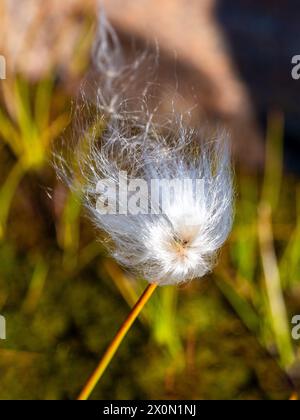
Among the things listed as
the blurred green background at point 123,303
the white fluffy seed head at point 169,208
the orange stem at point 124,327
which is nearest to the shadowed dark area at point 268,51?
the blurred green background at point 123,303

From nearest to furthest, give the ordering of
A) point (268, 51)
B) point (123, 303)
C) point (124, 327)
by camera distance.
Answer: point (124, 327)
point (123, 303)
point (268, 51)

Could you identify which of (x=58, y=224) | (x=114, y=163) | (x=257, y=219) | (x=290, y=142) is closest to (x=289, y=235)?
(x=257, y=219)

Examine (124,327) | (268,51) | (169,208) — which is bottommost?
(124,327)

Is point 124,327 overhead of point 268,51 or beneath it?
beneath

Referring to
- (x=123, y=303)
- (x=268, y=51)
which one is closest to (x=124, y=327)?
(x=123, y=303)

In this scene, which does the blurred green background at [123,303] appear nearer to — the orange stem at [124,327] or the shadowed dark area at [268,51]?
the shadowed dark area at [268,51]

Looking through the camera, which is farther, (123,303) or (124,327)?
(123,303)

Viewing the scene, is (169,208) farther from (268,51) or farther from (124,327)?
(268,51)

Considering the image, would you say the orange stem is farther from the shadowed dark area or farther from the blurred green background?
the shadowed dark area

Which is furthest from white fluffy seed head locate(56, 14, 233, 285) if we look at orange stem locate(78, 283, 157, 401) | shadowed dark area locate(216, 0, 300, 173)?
shadowed dark area locate(216, 0, 300, 173)
